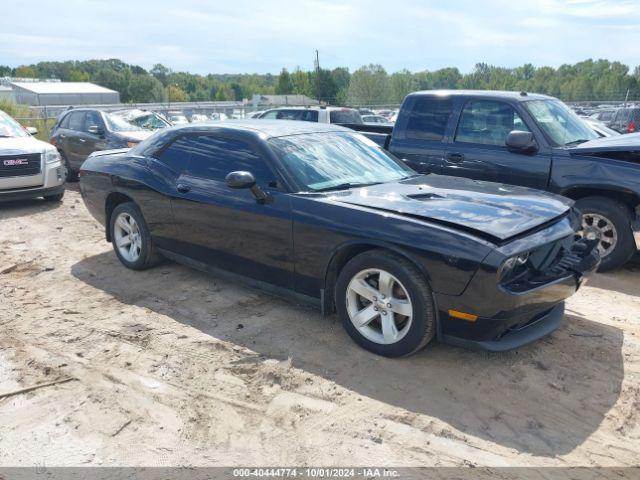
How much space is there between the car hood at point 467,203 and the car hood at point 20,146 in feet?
23.1

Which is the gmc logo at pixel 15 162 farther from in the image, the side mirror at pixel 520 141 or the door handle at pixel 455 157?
the side mirror at pixel 520 141

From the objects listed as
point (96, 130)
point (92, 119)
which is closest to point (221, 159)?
point (96, 130)

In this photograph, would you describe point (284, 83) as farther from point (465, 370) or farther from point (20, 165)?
point (465, 370)

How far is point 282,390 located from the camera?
3402 mm

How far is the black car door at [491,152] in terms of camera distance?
589 cm

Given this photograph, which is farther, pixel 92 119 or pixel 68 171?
pixel 68 171

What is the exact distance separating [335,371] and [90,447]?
5.11 ft

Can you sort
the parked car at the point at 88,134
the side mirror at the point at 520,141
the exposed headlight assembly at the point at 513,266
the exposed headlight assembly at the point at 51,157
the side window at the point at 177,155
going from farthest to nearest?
the parked car at the point at 88,134, the exposed headlight assembly at the point at 51,157, the side mirror at the point at 520,141, the side window at the point at 177,155, the exposed headlight assembly at the point at 513,266

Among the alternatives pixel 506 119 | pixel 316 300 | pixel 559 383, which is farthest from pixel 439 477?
pixel 506 119

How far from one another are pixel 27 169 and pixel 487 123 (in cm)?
737

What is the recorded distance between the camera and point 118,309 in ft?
15.6

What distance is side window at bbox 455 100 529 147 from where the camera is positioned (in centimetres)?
612

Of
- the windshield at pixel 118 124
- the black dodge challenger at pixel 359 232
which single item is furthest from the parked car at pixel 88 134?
the black dodge challenger at pixel 359 232

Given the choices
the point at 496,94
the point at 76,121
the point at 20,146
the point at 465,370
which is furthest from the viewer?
the point at 76,121
